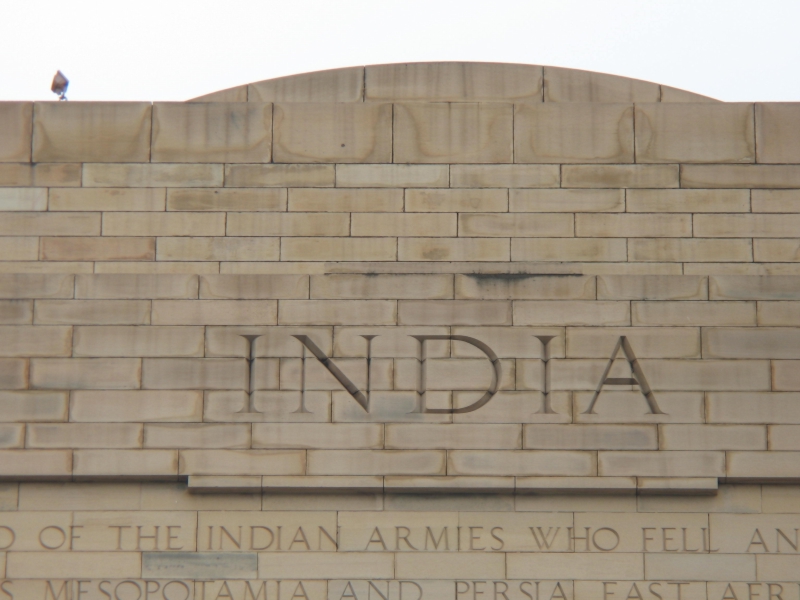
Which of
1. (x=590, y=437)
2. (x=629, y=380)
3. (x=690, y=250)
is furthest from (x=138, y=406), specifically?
(x=690, y=250)

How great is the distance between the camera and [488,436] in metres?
13.0

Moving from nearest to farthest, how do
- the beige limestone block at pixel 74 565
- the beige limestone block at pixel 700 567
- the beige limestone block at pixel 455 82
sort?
Answer: the beige limestone block at pixel 700 567, the beige limestone block at pixel 74 565, the beige limestone block at pixel 455 82

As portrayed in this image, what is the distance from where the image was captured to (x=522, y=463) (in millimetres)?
12953

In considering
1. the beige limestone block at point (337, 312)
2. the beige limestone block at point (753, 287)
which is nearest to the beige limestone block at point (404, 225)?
the beige limestone block at point (337, 312)

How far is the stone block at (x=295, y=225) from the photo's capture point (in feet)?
44.4

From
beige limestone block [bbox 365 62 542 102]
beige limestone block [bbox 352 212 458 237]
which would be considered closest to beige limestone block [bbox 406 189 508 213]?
beige limestone block [bbox 352 212 458 237]

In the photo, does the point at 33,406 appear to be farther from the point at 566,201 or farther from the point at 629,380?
the point at 629,380

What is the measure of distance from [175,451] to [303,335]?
1807 mm

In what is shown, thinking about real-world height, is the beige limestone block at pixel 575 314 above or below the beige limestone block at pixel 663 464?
above

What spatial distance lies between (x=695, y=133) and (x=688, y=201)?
0.80 metres

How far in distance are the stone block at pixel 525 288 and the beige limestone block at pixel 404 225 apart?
1.90ft

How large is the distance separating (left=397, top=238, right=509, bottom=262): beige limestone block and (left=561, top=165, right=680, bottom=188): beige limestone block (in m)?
1.07

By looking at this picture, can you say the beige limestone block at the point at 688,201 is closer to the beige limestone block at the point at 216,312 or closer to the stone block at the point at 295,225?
the stone block at the point at 295,225

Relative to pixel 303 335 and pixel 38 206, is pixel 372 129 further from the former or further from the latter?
pixel 38 206
